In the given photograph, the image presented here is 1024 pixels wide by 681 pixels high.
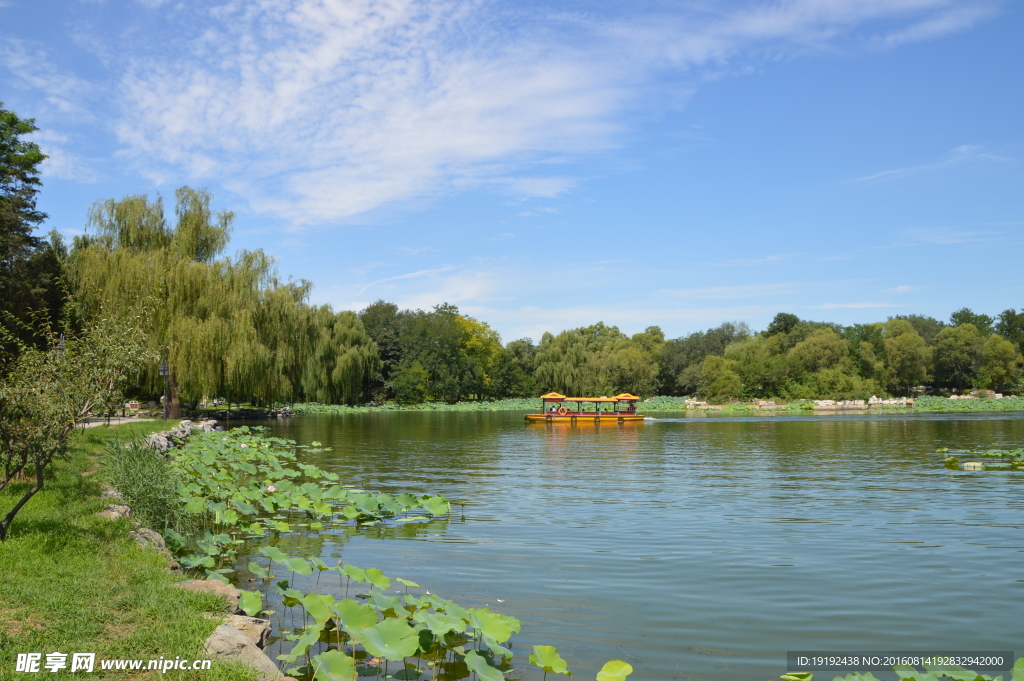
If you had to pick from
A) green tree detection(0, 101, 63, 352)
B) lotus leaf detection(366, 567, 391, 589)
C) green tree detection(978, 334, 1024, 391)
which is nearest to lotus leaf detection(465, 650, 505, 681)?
lotus leaf detection(366, 567, 391, 589)

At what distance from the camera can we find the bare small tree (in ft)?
21.9

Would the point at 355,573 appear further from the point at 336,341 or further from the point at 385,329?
the point at 385,329

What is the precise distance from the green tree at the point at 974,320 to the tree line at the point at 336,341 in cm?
19

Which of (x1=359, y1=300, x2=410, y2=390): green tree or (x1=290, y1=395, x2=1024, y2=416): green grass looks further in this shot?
(x1=359, y1=300, x2=410, y2=390): green tree

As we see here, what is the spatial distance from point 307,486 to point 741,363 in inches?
2305

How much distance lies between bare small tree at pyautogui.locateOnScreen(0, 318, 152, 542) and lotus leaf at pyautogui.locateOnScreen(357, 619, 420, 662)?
169 inches

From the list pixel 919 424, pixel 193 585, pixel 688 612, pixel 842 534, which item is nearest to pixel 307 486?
pixel 193 585

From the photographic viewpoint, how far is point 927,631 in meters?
5.88

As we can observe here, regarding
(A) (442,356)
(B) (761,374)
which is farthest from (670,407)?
(A) (442,356)

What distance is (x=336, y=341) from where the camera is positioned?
47938 mm

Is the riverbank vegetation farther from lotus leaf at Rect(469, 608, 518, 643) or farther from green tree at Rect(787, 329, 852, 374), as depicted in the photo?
green tree at Rect(787, 329, 852, 374)

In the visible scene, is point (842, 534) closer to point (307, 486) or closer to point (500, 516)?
point (500, 516)

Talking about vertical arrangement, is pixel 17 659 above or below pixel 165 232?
below

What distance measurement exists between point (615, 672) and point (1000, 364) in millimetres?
72457
